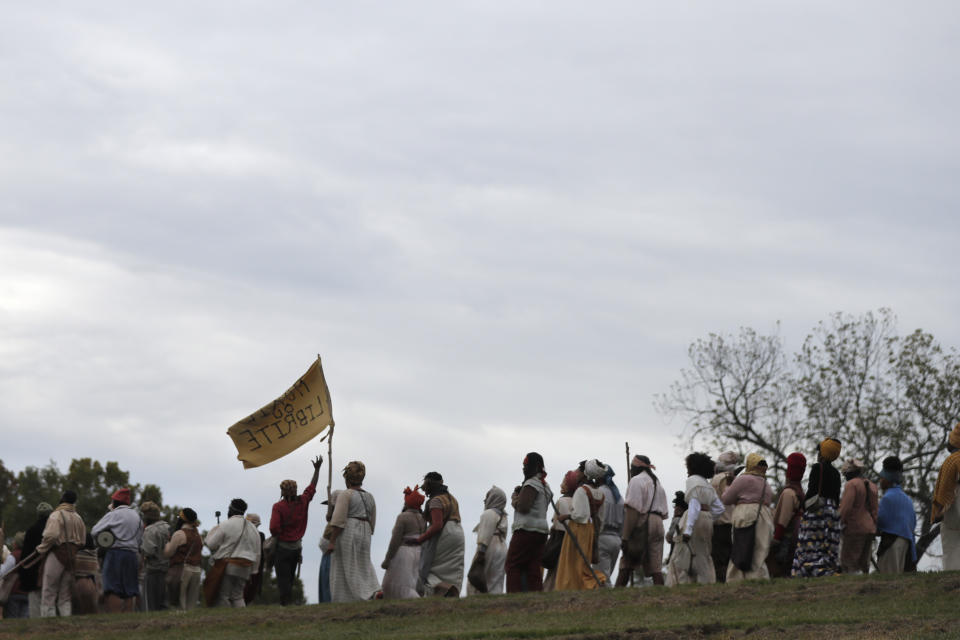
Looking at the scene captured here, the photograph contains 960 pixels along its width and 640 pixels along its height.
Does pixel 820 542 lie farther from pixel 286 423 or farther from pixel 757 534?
pixel 286 423

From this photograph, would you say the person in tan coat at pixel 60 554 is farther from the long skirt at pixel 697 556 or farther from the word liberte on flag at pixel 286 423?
the long skirt at pixel 697 556

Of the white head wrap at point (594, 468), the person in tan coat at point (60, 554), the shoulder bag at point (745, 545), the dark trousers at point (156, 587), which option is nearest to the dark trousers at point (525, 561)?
the white head wrap at point (594, 468)

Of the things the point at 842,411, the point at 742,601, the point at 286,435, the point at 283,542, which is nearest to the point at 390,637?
Result: the point at 742,601

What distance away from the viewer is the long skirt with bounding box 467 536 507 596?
20391mm

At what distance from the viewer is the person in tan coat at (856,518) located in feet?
53.8

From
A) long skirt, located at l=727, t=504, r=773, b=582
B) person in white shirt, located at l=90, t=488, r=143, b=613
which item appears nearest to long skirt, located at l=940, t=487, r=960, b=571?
long skirt, located at l=727, t=504, r=773, b=582

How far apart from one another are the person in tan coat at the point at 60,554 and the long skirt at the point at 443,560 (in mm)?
4639

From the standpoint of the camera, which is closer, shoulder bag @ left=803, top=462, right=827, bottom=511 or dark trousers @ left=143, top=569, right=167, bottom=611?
shoulder bag @ left=803, top=462, right=827, bottom=511

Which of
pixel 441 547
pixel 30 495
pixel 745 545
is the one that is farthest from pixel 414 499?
pixel 30 495

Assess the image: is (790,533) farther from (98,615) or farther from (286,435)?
(98,615)

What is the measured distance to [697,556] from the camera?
1806cm

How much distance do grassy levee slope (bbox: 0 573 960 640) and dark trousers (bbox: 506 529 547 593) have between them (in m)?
1.85

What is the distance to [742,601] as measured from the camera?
14.8 meters

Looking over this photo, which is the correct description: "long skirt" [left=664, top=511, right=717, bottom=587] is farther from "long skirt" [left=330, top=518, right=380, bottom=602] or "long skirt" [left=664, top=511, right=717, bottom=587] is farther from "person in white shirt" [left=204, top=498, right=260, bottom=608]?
"person in white shirt" [left=204, top=498, right=260, bottom=608]
